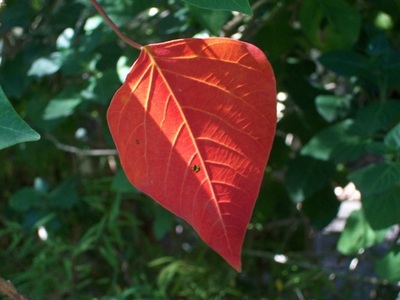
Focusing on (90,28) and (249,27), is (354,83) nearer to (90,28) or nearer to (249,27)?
(249,27)

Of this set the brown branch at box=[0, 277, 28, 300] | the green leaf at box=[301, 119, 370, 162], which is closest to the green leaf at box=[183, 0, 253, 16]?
the brown branch at box=[0, 277, 28, 300]

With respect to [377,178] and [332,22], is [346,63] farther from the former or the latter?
[377,178]

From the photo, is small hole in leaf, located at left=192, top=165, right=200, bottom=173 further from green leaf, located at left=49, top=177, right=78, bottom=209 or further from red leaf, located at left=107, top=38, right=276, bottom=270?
green leaf, located at left=49, top=177, right=78, bottom=209

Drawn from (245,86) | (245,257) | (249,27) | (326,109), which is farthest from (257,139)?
(245,257)

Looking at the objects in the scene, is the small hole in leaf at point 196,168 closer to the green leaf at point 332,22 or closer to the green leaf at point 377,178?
the green leaf at point 377,178

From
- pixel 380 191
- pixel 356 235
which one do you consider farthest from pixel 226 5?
pixel 356 235

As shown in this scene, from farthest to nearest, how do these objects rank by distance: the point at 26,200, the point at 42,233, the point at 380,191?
1. the point at 42,233
2. the point at 26,200
3. the point at 380,191

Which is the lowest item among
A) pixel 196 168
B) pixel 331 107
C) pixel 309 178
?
pixel 309 178
